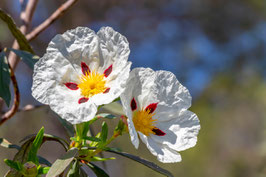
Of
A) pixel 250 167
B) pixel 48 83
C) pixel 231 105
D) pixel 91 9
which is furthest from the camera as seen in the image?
pixel 231 105

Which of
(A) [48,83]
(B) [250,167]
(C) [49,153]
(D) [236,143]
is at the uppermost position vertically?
(D) [236,143]

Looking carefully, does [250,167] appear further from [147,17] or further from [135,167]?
[147,17]

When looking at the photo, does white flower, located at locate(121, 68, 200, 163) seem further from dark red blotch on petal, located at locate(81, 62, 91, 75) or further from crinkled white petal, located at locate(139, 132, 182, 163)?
dark red blotch on petal, located at locate(81, 62, 91, 75)

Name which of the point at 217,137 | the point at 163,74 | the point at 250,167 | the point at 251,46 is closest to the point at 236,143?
the point at 217,137

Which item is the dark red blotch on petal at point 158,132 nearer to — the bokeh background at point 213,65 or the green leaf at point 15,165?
the green leaf at point 15,165

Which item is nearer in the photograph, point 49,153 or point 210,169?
point 49,153

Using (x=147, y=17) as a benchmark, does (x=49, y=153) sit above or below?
below

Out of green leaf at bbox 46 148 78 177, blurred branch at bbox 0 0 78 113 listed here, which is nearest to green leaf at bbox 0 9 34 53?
blurred branch at bbox 0 0 78 113

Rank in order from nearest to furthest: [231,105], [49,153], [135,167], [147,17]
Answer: [49,153]
[147,17]
[135,167]
[231,105]
